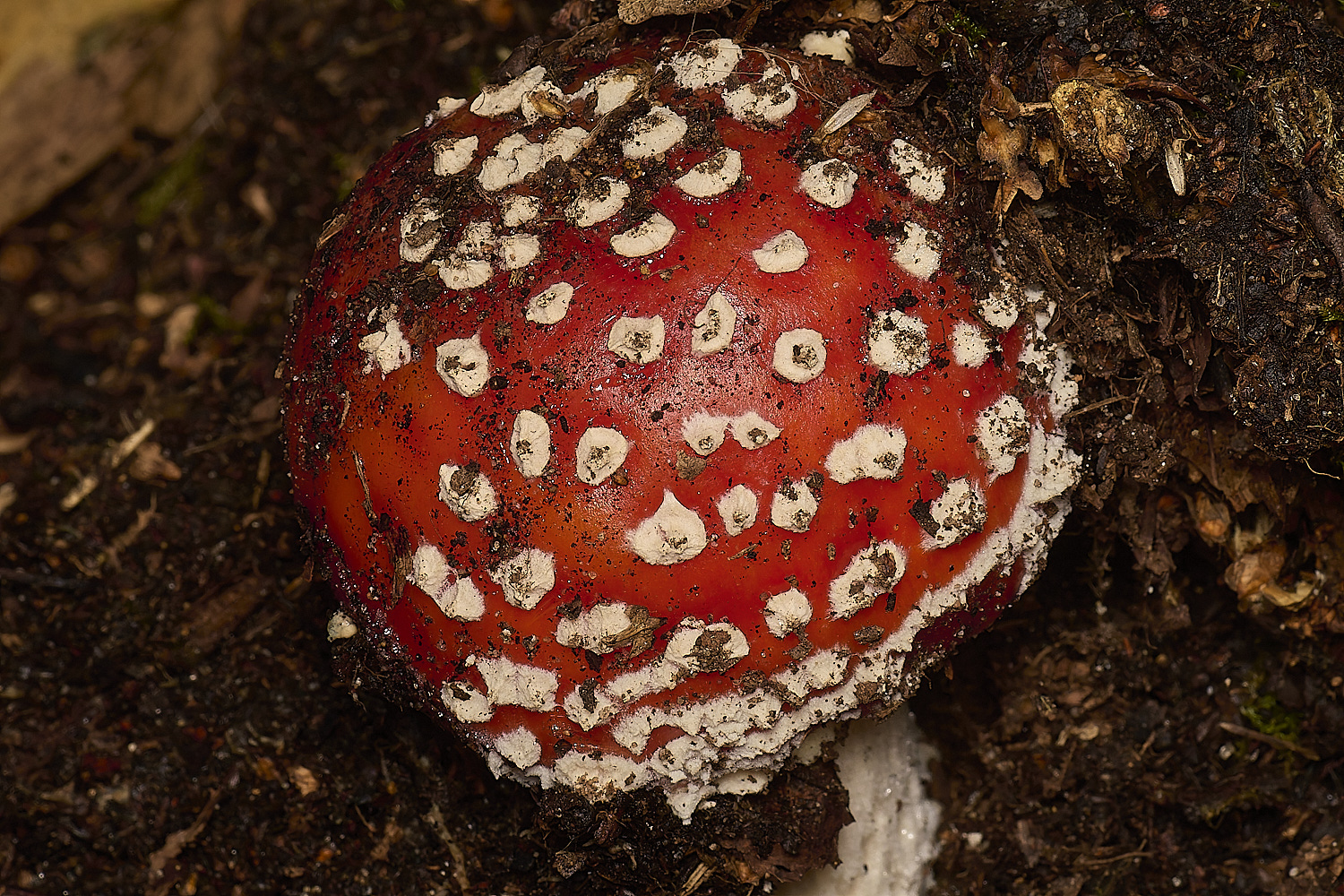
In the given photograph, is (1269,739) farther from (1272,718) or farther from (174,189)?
(174,189)

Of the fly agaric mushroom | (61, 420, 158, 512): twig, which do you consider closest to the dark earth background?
(61, 420, 158, 512): twig

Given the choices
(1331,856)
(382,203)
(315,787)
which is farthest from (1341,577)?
(315,787)

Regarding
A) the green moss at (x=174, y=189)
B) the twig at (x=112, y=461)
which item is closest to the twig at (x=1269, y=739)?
the twig at (x=112, y=461)

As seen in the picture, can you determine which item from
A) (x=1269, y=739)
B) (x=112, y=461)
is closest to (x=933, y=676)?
(x=1269, y=739)

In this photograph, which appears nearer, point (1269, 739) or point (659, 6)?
point (659, 6)

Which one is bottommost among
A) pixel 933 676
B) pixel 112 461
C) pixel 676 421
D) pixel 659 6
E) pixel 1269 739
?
pixel 1269 739

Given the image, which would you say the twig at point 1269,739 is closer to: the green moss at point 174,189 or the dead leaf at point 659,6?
the dead leaf at point 659,6

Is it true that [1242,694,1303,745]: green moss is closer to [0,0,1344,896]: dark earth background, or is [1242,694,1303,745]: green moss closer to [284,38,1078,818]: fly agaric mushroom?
[0,0,1344,896]: dark earth background
